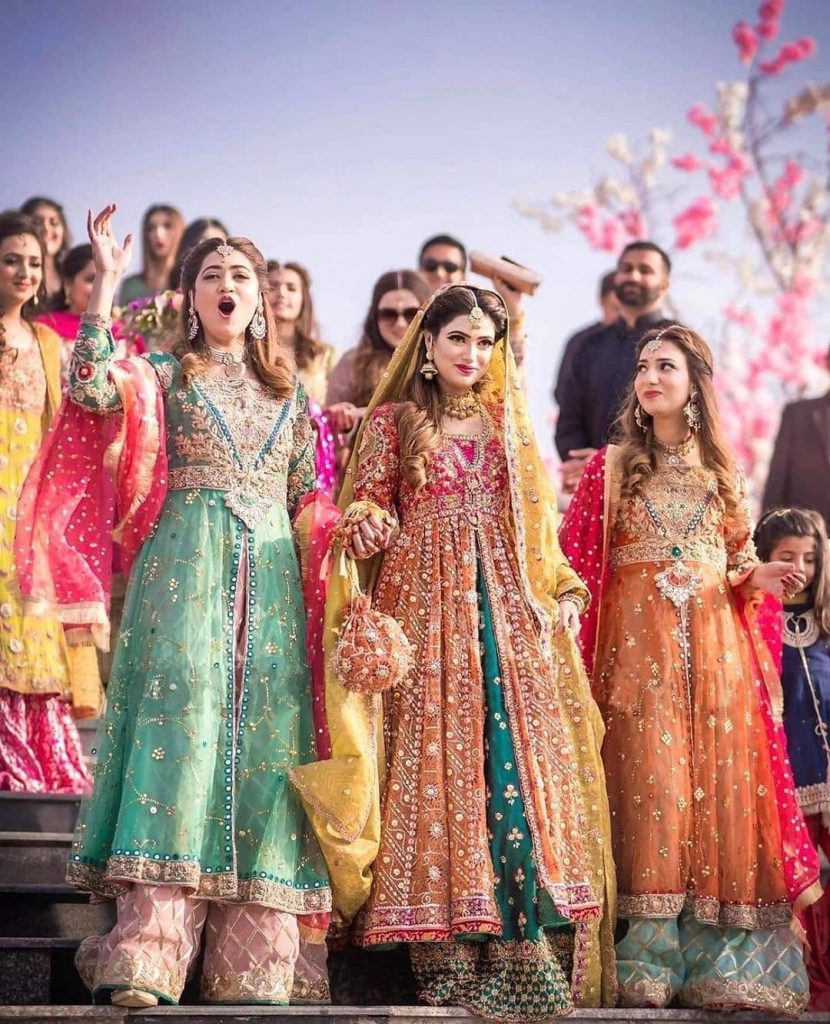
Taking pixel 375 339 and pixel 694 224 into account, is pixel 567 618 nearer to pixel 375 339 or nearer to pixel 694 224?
pixel 375 339

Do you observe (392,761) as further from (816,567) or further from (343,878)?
(816,567)

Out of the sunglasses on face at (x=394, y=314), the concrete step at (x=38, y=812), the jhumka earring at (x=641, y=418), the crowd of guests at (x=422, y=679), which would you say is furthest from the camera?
the sunglasses on face at (x=394, y=314)

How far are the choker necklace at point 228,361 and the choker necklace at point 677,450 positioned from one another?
5.30 feet

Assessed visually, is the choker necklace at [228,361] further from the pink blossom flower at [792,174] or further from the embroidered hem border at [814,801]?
the pink blossom flower at [792,174]

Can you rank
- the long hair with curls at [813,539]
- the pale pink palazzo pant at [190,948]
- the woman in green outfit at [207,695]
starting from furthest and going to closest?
the long hair with curls at [813,539], the woman in green outfit at [207,695], the pale pink palazzo pant at [190,948]

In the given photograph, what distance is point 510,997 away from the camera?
5.20 meters

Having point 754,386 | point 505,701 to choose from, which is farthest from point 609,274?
point 754,386

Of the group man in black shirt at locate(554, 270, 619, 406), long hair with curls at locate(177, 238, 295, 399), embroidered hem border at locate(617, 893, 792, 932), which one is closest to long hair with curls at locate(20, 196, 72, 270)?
man in black shirt at locate(554, 270, 619, 406)

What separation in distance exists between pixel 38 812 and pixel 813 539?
3.01 meters

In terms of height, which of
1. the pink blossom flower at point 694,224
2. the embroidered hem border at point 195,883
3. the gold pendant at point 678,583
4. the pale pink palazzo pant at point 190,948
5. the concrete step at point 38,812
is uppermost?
the pink blossom flower at point 694,224

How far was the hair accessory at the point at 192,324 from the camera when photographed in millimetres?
5527

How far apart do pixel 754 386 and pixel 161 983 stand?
11.1 m

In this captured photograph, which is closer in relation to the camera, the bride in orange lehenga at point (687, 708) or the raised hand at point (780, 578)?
the bride in orange lehenga at point (687, 708)

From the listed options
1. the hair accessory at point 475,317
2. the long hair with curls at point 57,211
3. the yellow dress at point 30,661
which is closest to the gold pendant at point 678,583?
the hair accessory at point 475,317
